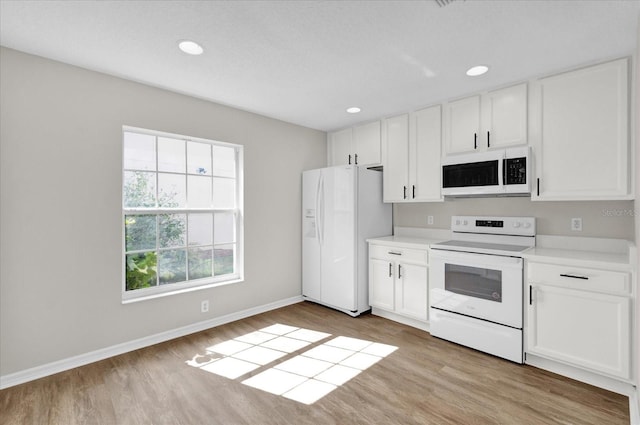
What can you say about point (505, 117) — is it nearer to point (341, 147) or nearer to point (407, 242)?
point (407, 242)

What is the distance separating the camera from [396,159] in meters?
3.70

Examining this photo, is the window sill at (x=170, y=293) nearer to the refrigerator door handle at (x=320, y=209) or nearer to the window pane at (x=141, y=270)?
the window pane at (x=141, y=270)

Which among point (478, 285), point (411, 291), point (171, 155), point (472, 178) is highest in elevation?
point (171, 155)

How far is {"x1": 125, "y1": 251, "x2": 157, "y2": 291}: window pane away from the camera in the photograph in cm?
289

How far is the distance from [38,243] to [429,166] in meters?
3.59

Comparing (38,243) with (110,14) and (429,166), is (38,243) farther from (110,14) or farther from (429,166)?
(429,166)

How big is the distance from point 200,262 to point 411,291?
2.31 meters

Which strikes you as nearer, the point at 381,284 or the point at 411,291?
the point at 411,291

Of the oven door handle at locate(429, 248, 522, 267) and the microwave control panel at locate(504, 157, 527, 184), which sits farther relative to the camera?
the microwave control panel at locate(504, 157, 527, 184)

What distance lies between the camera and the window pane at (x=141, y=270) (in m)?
2.89

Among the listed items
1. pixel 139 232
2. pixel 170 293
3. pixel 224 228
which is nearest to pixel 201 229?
pixel 224 228

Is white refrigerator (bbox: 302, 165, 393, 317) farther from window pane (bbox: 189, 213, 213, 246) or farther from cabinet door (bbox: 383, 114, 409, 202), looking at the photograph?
window pane (bbox: 189, 213, 213, 246)

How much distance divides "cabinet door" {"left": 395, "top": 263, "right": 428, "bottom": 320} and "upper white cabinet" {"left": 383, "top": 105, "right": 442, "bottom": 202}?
2.63ft

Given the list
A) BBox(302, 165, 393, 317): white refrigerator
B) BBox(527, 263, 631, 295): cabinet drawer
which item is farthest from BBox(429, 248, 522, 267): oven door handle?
BBox(302, 165, 393, 317): white refrigerator
